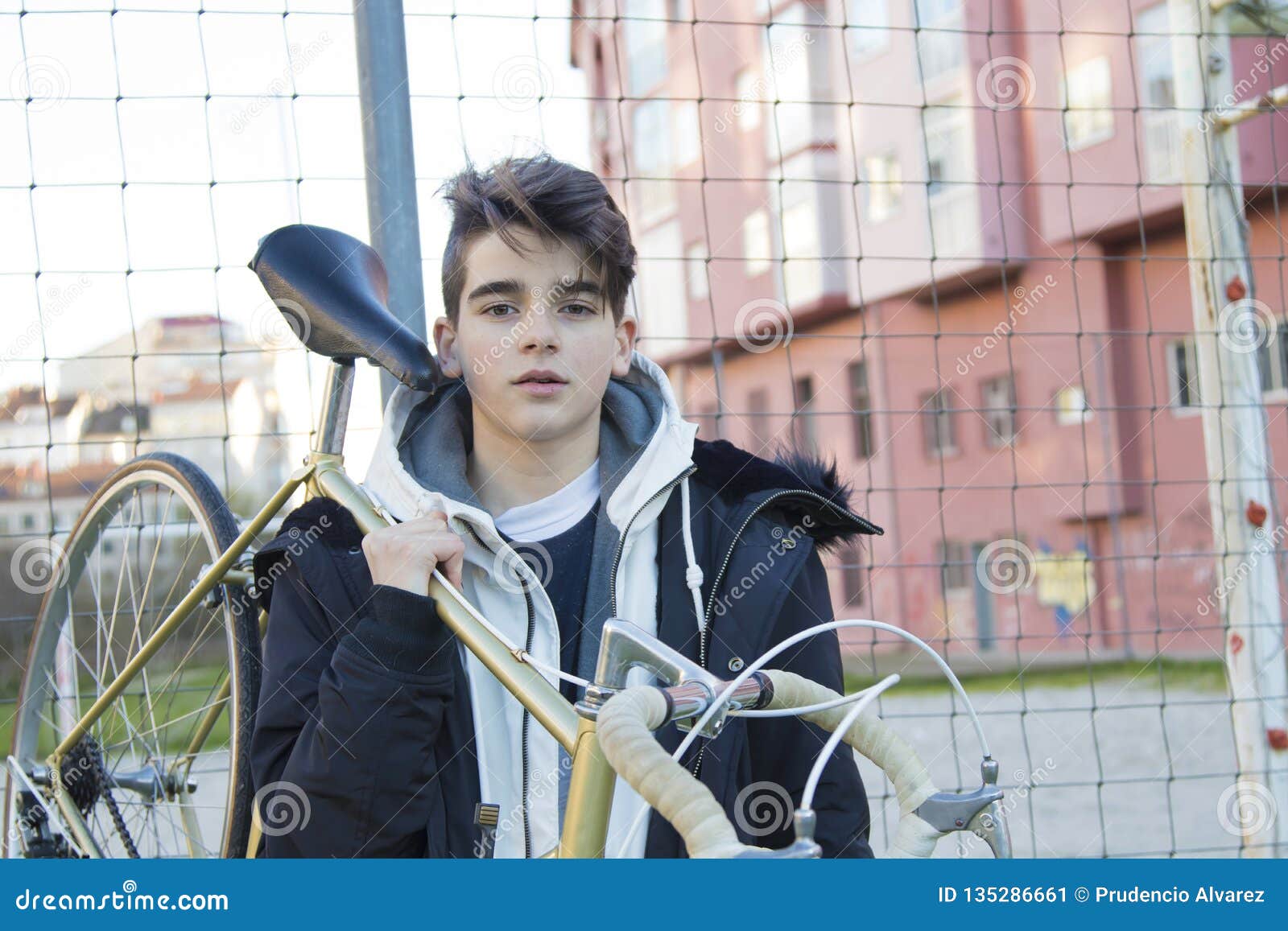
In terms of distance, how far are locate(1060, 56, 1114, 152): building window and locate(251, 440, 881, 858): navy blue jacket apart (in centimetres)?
1381

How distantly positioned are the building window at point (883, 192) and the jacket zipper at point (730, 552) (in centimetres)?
1512

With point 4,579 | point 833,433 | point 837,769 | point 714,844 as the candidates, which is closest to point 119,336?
point 4,579

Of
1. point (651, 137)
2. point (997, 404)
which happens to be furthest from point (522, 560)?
point (651, 137)

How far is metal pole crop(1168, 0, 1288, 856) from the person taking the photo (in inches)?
120

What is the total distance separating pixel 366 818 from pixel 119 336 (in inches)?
74.9

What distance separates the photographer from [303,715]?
1.60 m

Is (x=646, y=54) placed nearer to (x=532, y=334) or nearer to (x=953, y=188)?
(x=953, y=188)

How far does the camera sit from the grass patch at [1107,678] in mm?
12625
